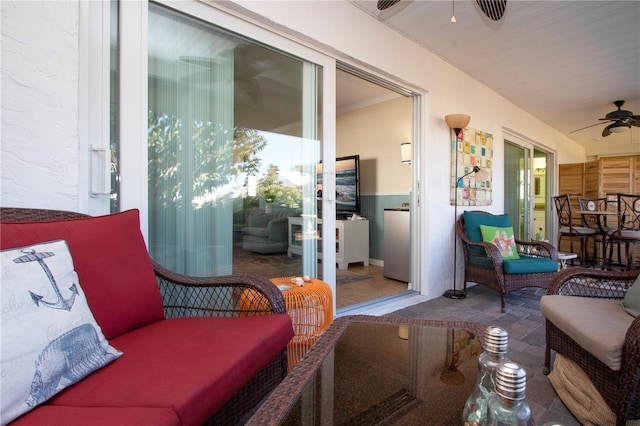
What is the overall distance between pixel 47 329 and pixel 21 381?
0.39ft

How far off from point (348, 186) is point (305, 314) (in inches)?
144

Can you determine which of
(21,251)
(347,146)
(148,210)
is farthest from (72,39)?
(347,146)

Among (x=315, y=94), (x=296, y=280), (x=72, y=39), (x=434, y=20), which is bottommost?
(x=296, y=280)

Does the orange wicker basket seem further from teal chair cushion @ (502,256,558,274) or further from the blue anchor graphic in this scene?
teal chair cushion @ (502,256,558,274)

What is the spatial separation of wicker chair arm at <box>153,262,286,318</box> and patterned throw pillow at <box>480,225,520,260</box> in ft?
8.82

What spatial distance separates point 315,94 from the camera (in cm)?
249

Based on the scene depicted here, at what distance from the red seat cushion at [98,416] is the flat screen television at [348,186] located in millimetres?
4497

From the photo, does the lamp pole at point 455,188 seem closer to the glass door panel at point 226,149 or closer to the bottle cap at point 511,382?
the glass door panel at point 226,149

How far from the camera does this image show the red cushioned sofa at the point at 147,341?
2.56 feet

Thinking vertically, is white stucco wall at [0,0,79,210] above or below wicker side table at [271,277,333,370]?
above

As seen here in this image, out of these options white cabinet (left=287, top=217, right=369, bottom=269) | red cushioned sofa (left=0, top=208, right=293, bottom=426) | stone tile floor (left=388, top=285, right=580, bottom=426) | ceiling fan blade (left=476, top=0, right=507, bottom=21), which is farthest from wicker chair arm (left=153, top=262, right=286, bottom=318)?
white cabinet (left=287, top=217, right=369, bottom=269)

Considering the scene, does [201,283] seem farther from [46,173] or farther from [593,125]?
[593,125]

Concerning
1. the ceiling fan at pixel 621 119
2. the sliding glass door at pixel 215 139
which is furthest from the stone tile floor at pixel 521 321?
the ceiling fan at pixel 621 119

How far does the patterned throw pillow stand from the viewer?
131 inches
